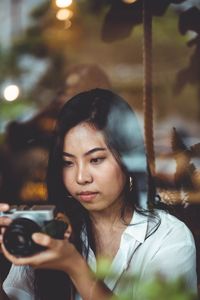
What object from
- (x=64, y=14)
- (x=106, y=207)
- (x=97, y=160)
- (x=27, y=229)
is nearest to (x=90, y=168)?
(x=97, y=160)

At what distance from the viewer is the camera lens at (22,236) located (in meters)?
1.69

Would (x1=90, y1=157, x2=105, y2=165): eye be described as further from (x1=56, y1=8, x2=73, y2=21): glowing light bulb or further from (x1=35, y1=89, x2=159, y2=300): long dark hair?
(x1=56, y1=8, x2=73, y2=21): glowing light bulb

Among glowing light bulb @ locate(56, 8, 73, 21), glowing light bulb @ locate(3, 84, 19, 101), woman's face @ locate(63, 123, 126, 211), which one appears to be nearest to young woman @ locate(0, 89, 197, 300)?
woman's face @ locate(63, 123, 126, 211)

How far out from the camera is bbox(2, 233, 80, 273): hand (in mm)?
1682

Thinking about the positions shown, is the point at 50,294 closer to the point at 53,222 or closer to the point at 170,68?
the point at 53,222

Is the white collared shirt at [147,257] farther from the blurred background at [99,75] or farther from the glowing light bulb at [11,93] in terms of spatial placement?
the glowing light bulb at [11,93]

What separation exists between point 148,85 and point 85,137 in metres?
0.29

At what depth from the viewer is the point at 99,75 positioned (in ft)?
6.58

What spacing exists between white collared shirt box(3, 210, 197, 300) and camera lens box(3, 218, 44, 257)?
0.22 metres

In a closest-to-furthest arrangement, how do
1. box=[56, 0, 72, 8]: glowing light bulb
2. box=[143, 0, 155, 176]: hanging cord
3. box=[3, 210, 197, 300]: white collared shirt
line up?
box=[3, 210, 197, 300]: white collared shirt → box=[143, 0, 155, 176]: hanging cord → box=[56, 0, 72, 8]: glowing light bulb

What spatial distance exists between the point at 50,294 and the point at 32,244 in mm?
361

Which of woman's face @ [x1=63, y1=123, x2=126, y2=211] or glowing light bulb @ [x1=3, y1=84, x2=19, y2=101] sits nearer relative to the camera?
woman's face @ [x1=63, y1=123, x2=126, y2=211]

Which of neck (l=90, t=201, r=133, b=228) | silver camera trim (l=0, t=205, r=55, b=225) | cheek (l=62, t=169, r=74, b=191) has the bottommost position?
neck (l=90, t=201, r=133, b=228)

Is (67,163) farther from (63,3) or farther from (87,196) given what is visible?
(63,3)
